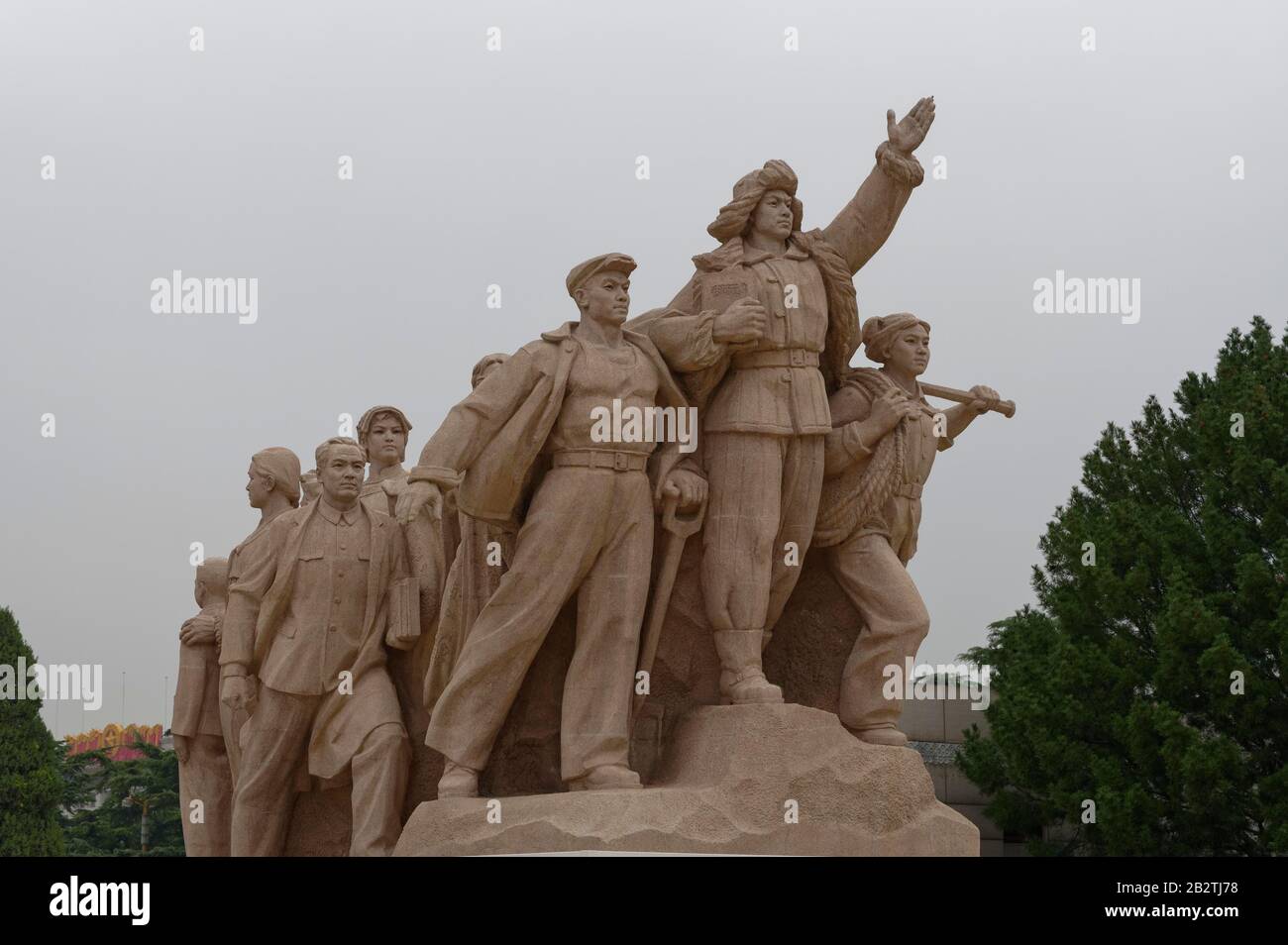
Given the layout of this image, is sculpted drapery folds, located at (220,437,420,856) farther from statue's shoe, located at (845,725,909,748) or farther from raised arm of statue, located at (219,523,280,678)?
statue's shoe, located at (845,725,909,748)

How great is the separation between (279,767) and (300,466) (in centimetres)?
219

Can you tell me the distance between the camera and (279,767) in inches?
424

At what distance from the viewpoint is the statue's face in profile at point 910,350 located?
418 inches

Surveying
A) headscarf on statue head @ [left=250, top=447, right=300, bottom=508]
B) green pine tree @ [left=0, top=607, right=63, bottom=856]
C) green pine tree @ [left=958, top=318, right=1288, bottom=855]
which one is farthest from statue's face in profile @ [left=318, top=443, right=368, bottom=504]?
green pine tree @ [left=0, top=607, right=63, bottom=856]

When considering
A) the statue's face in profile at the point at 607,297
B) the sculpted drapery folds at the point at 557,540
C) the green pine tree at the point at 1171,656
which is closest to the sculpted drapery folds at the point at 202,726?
the sculpted drapery folds at the point at 557,540

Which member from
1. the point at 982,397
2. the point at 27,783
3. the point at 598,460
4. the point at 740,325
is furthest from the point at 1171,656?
the point at 27,783

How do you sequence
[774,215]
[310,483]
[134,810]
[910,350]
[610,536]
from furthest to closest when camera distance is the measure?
[134,810], [310,483], [910,350], [774,215], [610,536]

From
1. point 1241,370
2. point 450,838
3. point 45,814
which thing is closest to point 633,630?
point 450,838

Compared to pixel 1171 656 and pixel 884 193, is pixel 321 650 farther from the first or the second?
pixel 1171 656

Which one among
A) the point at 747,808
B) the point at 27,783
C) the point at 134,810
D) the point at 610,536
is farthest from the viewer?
the point at 134,810

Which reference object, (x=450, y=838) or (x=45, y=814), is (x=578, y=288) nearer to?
(x=450, y=838)

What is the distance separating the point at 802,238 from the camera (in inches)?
406

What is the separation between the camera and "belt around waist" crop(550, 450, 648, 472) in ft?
31.8

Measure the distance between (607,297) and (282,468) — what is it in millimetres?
3044
